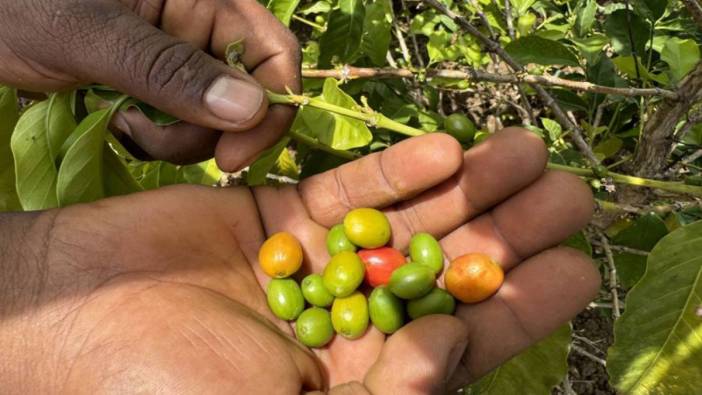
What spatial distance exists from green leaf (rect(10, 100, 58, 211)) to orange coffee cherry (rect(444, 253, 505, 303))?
151cm

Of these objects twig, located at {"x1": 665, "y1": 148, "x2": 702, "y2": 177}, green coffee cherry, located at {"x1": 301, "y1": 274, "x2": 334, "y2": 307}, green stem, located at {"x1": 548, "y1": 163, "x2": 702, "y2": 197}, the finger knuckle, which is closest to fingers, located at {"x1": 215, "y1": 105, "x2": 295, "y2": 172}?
the finger knuckle

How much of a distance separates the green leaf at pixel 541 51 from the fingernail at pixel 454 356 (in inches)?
52.0

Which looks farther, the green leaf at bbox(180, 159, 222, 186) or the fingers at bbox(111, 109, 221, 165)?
the green leaf at bbox(180, 159, 222, 186)

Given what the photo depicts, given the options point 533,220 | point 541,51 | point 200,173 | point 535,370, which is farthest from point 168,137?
point 535,370

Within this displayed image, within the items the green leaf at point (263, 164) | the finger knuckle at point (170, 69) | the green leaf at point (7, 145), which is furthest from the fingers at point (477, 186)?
the green leaf at point (7, 145)

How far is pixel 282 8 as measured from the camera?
2.76 m

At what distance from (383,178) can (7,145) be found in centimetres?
151

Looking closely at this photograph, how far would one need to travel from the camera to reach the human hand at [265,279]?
1.89 metres

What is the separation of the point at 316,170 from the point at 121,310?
1.53 m

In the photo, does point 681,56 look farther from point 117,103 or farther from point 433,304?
point 117,103

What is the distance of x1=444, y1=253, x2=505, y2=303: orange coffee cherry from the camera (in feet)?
7.48

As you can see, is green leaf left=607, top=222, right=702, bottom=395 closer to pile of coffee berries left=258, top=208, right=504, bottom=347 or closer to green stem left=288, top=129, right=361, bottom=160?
pile of coffee berries left=258, top=208, right=504, bottom=347

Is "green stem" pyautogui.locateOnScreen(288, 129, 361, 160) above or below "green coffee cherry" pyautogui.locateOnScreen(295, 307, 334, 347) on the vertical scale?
above

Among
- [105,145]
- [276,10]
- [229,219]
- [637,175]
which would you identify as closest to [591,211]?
[637,175]
